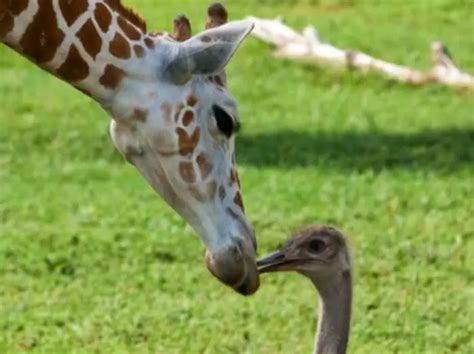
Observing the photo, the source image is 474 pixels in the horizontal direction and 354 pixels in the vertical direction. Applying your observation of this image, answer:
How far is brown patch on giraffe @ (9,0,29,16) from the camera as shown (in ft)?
18.1

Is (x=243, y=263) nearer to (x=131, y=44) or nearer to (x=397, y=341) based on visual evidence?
(x=131, y=44)

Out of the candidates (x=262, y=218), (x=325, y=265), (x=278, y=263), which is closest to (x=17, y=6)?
(x=278, y=263)

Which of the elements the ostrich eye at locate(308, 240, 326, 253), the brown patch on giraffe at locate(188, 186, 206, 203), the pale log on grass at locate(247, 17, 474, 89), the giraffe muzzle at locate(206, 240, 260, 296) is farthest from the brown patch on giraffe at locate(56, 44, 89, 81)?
the pale log on grass at locate(247, 17, 474, 89)

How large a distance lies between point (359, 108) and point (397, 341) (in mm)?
5161

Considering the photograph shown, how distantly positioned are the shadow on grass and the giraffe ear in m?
5.23

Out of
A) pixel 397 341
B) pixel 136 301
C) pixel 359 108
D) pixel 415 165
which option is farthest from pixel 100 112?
pixel 397 341

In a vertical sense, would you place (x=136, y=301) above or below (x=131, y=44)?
below

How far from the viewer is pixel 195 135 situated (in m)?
5.64

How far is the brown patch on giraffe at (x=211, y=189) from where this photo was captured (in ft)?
18.7

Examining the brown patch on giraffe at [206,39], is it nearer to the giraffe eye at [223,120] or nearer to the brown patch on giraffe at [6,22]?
the giraffe eye at [223,120]

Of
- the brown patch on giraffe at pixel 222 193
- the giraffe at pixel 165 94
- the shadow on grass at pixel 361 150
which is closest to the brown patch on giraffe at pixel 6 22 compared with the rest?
the giraffe at pixel 165 94

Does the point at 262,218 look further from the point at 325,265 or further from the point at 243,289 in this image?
the point at 243,289

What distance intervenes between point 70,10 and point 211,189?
2.32 feet

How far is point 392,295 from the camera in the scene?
8.25 m
